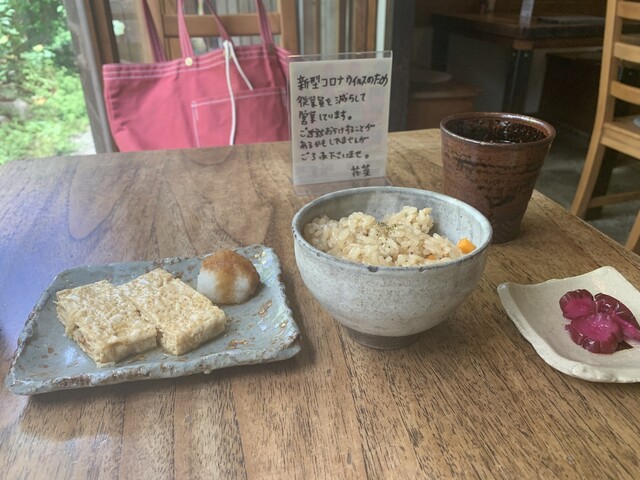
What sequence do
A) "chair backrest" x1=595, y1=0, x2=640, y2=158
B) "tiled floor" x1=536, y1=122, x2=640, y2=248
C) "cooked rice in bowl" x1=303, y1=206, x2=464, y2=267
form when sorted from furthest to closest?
"tiled floor" x1=536, y1=122, x2=640, y2=248
"chair backrest" x1=595, y1=0, x2=640, y2=158
"cooked rice in bowl" x1=303, y1=206, x2=464, y2=267

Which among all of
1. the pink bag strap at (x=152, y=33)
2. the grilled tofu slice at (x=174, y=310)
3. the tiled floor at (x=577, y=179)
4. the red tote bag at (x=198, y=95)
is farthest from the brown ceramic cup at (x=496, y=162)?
the tiled floor at (x=577, y=179)

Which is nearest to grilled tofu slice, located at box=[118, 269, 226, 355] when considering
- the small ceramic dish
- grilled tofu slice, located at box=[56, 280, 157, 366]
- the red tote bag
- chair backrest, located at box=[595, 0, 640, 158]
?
grilled tofu slice, located at box=[56, 280, 157, 366]

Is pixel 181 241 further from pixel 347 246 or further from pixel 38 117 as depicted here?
pixel 38 117

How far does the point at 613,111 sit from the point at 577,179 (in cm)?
108

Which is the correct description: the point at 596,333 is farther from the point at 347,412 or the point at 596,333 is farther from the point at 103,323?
the point at 103,323

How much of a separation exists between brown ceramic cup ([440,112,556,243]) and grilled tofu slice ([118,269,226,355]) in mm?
446

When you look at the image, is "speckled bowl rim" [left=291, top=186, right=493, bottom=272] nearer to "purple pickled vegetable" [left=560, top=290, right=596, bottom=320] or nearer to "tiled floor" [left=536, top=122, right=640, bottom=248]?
"purple pickled vegetable" [left=560, top=290, right=596, bottom=320]

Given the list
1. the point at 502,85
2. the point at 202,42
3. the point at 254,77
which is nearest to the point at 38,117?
the point at 202,42

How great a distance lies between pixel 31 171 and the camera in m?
1.11

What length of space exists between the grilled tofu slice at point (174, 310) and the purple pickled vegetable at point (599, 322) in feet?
1.37

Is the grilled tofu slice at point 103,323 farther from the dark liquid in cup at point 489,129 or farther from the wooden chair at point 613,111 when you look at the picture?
the wooden chair at point 613,111

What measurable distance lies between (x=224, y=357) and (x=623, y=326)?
1.48 feet

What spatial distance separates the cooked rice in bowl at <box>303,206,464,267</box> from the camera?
54 cm

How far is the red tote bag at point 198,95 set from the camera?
147 centimetres
